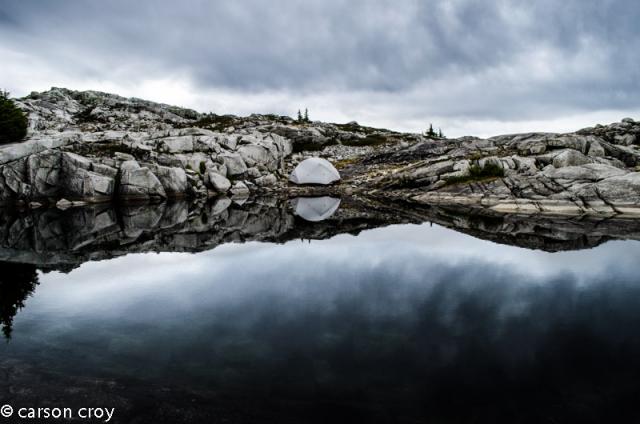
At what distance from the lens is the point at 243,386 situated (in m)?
11.3

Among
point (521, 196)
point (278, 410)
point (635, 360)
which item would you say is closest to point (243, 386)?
point (278, 410)

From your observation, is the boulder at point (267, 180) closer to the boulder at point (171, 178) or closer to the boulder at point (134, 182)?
the boulder at point (171, 178)

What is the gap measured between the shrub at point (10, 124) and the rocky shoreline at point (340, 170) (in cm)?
237

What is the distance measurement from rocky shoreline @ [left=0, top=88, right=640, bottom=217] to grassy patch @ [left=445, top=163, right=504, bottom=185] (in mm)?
150

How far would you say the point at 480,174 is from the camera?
59.2 m

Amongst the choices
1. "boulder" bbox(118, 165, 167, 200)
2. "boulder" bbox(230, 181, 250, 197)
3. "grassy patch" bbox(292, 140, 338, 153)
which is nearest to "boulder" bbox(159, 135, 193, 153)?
"boulder" bbox(118, 165, 167, 200)

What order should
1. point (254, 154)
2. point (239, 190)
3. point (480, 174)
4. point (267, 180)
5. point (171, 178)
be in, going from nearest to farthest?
point (480, 174)
point (171, 178)
point (239, 190)
point (254, 154)
point (267, 180)

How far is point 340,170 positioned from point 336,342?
78.8 metres

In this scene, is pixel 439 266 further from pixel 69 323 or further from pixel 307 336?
pixel 69 323

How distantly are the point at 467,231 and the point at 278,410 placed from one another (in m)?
30.8

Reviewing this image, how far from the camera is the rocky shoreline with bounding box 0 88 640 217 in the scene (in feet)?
162

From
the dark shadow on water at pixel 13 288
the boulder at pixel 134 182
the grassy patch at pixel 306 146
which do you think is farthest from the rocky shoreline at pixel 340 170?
the dark shadow on water at pixel 13 288

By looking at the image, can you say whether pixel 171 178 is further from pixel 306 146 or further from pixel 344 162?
pixel 306 146

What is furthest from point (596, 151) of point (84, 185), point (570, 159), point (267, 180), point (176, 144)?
point (84, 185)
